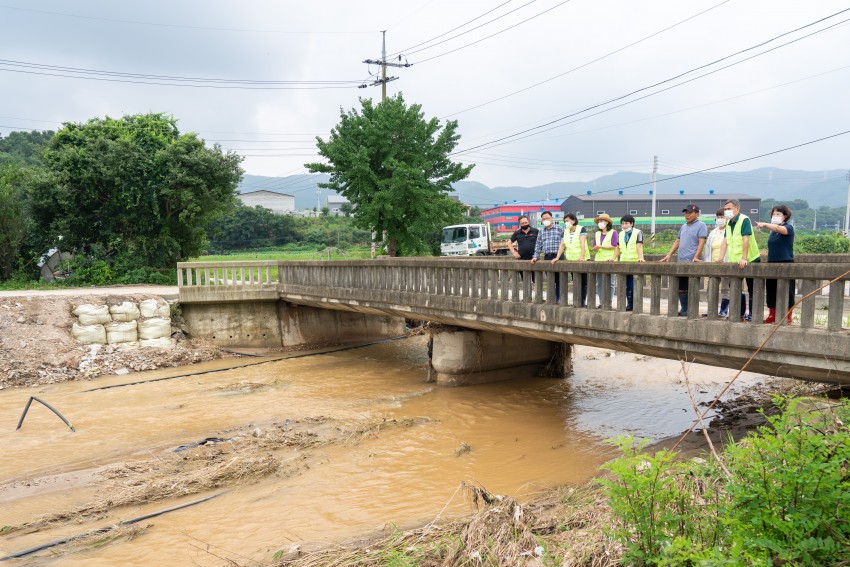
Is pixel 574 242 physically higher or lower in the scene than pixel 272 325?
higher

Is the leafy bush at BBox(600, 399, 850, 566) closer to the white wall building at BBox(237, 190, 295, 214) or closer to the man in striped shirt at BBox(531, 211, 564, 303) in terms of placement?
the man in striped shirt at BBox(531, 211, 564, 303)

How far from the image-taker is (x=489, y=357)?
521 inches

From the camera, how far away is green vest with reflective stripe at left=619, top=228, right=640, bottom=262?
29.3ft

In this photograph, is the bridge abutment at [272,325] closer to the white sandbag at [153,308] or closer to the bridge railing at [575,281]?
the white sandbag at [153,308]

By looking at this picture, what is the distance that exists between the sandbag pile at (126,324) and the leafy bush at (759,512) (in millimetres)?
15048

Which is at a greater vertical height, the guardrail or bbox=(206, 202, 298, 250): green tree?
bbox=(206, 202, 298, 250): green tree

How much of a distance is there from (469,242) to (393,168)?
860 cm

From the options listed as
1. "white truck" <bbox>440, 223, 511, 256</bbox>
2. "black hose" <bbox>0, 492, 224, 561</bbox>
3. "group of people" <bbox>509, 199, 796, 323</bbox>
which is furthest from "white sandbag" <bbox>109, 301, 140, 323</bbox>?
"white truck" <bbox>440, 223, 511, 256</bbox>

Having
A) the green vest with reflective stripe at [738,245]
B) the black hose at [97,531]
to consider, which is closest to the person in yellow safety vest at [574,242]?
the green vest with reflective stripe at [738,245]

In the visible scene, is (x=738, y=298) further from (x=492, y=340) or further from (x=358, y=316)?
(x=358, y=316)

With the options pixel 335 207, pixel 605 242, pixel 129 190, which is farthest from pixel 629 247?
pixel 335 207

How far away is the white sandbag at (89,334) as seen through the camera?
15.4 meters

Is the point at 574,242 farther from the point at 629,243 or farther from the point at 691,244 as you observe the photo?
the point at 691,244

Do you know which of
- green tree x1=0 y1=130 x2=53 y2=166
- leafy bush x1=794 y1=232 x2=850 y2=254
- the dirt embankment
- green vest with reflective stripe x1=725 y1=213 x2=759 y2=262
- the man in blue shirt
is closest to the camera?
green vest with reflective stripe x1=725 y1=213 x2=759 y2=262
